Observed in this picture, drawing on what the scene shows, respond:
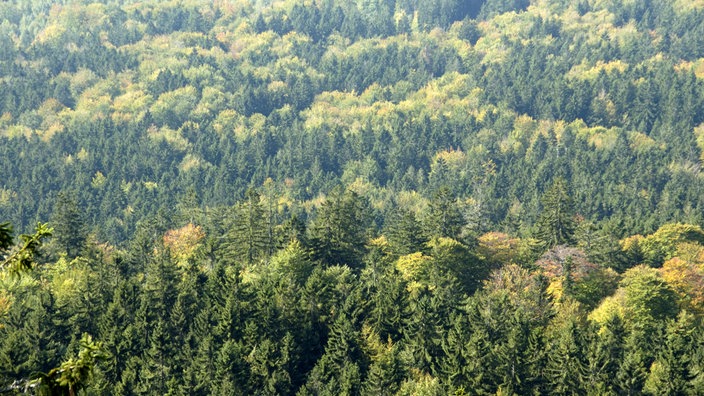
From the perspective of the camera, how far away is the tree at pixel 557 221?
12850 centimetres

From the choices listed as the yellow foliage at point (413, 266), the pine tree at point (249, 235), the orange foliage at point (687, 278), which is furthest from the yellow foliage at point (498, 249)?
the pine tree at point (249, 235)

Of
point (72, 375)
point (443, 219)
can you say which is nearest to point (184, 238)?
point (443, 219)

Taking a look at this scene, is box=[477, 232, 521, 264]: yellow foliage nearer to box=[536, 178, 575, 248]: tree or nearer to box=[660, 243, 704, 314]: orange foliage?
box=[536, 178, 575, 248]: tree

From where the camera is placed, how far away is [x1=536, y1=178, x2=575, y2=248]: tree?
422ft

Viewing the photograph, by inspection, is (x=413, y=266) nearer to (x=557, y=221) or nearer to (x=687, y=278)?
(x=557, y=221)

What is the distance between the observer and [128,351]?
93.3m

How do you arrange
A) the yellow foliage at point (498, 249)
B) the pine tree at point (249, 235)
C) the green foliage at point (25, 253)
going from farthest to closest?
the yellow foliage at point (498, 249)
the pine tree at point (249, 235)
the green foliage at point (25, 253)

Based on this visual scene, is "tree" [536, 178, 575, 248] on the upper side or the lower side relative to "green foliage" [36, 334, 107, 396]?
lower

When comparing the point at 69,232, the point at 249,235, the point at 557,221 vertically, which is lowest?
the point at 557,221

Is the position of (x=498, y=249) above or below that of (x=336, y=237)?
below

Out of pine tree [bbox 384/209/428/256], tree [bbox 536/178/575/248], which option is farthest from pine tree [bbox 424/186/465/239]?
tree [bbox 536/178/575/248]

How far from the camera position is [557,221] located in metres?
130

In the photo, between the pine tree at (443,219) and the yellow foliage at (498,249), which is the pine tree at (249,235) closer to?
the pine tree at (443,219)

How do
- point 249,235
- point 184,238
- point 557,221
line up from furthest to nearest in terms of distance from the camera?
point 184,238 < point 557,221 < point 249,235
